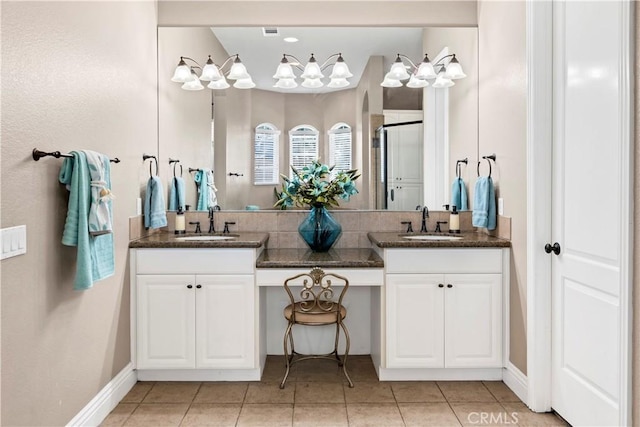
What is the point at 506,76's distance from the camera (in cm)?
305

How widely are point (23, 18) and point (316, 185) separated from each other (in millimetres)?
1872

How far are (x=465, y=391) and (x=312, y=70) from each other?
2.36 metres

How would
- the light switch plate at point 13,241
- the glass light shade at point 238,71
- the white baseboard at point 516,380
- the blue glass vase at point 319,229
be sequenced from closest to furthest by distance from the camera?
the light switch plate at point 13,241 → the white baseboard at point 516,380 → the blue glass vase at point 319,229 → the glass light shade at point 238,71

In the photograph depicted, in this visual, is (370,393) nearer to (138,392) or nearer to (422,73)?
(138,392)

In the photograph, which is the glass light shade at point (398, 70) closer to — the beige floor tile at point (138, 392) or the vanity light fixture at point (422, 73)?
the vanity light fixture at point (422, 73)

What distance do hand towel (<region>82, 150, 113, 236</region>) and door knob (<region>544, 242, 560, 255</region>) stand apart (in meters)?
2.15

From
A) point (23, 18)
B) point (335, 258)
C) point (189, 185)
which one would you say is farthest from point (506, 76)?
point (23, 18)

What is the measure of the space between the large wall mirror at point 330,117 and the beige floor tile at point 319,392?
4.08 feet

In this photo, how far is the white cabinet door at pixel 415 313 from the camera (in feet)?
9.98

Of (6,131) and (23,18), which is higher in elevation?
(23,18)

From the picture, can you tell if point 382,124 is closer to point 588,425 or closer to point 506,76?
point 506,76

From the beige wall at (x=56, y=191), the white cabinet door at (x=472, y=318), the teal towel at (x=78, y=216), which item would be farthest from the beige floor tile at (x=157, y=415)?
the white cabinet door at (x=472, y=318)

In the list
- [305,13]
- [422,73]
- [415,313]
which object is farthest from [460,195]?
[305,13]

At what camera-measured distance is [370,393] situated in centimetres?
296
